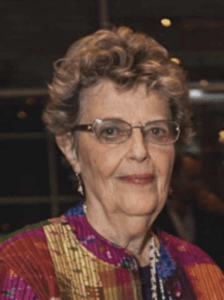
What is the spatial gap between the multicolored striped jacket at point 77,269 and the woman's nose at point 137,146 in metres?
0.29

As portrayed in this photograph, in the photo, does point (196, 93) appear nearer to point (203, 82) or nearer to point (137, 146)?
point (203, 82)

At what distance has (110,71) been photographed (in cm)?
173

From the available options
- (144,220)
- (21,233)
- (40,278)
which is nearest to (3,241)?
(21,233)

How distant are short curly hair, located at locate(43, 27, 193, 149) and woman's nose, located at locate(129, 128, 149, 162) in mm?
143

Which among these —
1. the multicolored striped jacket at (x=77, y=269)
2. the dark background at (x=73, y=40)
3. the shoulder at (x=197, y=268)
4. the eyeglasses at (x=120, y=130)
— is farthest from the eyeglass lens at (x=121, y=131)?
the dark background at (x=73, y=40)

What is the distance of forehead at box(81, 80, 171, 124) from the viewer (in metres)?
1.72

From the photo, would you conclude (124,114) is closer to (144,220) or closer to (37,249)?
(144,220)

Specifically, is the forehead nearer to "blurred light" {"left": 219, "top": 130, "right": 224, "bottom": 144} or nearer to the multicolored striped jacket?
the multicolored striped jacket

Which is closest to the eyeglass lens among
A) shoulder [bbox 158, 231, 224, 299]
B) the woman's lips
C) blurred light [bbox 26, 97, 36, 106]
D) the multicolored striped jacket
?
the woman's lips

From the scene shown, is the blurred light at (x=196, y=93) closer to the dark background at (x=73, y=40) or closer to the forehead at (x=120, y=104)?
the dark background at (x=73, y=40)

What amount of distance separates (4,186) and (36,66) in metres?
1.03

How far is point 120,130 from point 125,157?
8 centimetres

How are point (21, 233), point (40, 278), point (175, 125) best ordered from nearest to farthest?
point (40, 278)
point (21, 233)
point (175, 125)

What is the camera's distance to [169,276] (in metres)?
1.88
